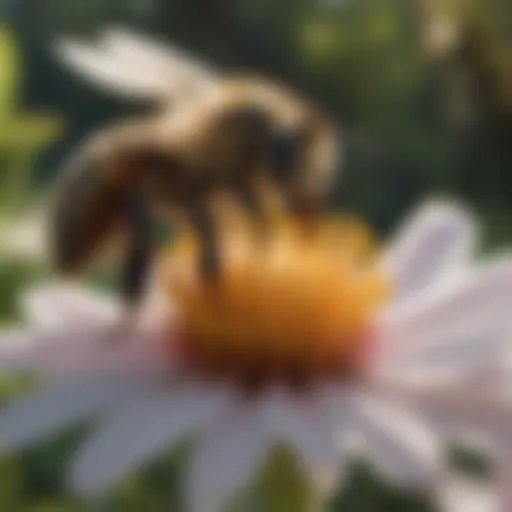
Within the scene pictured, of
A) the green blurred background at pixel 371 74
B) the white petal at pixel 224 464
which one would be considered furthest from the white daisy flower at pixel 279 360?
the green blurred background at pixel 371 74

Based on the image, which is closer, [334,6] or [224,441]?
[224,441]

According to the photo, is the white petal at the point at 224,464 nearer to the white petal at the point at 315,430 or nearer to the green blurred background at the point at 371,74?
the white petal at the point at 315,430

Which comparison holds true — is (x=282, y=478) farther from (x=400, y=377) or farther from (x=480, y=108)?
(x=480, y=108)

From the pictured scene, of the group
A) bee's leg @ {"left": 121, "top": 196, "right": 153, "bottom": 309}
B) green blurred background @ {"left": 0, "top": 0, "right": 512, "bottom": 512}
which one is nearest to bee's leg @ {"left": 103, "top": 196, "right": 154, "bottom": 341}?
bee's leg @ {"left": 121, "top": 196, "right": 153, "bottom": 309}

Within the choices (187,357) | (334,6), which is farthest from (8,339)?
(334,6)

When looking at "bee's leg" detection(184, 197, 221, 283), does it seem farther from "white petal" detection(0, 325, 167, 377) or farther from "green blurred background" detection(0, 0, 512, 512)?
"green blurred background" detection(0, 0, 512, 512)

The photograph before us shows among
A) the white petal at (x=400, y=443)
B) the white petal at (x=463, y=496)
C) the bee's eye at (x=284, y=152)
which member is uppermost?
the bee's eye at (x=284, y=152)

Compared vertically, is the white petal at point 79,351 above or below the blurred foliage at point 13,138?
below
